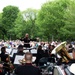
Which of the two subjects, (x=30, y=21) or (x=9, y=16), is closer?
(x=30, y=21)

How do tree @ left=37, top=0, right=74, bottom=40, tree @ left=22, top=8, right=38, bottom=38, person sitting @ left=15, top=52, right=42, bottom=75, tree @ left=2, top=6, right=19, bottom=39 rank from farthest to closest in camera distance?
tree @ left=2, top=6, right=19, bottom=39
tree @ left=22, top=8, right=38, bottom=38
tree @ left=37, top=0, right=74, bottom=40
person sitting @ left=15, top=52, right=42, bottom=75

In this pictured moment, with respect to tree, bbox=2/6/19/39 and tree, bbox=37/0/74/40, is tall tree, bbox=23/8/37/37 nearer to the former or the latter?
tree, bbox=2/6/19/39

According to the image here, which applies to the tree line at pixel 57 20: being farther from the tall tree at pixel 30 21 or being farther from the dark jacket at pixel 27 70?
the dark jacket at pixel 27 70

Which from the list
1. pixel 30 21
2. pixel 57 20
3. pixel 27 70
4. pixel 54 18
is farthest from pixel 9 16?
pixel 27 70

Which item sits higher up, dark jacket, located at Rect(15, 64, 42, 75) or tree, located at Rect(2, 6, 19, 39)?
tree, located at Rect(2, 6, 19, 39)

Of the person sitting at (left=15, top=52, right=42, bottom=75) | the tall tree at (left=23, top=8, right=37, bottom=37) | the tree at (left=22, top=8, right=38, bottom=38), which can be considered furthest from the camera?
the tall tree at (left=23, top=8, right=37, bottom=37)

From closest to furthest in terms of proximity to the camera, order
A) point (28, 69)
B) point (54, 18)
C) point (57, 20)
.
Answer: point (28, 69), point (54, 18), point (57, 20)

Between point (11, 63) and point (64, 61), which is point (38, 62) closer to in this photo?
point (11, 63)

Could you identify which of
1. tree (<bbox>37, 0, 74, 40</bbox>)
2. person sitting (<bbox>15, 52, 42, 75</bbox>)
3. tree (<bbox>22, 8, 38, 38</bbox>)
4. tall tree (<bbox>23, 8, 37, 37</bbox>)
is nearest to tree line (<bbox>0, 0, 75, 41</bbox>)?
tree (<bbox>37, 0, 74, 40</bbox>)

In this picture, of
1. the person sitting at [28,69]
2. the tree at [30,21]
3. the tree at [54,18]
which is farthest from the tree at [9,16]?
the person sitting at [28,69]

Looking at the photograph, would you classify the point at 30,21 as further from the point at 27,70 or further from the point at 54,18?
the point at 27,70

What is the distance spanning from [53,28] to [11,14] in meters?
41.2

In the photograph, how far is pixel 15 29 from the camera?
116750 mm

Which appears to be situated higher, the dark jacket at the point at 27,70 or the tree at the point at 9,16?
the tree at the point at 9,16
